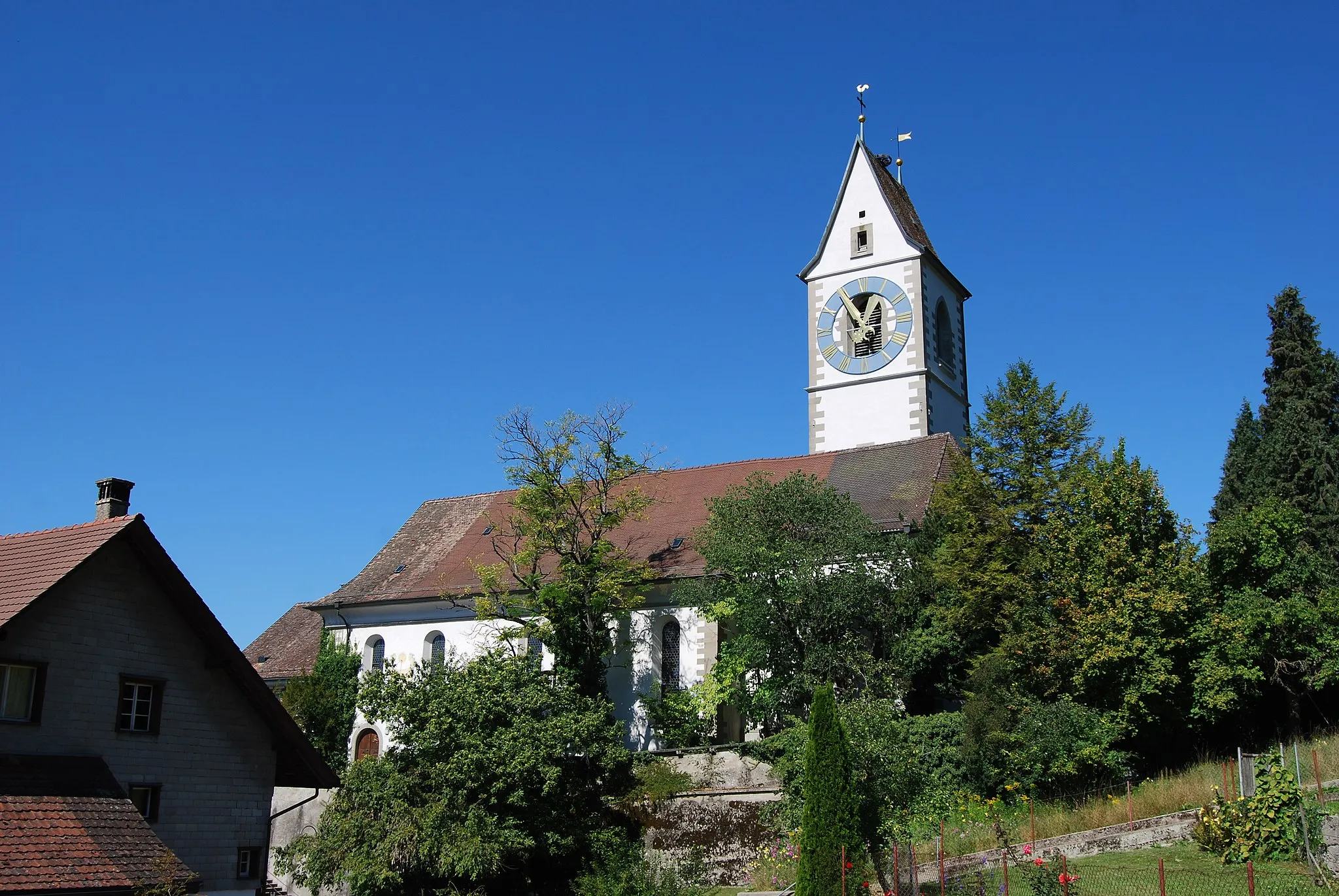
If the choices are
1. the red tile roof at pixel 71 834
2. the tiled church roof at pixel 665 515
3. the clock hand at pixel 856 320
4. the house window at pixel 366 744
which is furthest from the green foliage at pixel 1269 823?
the house window at pixel 366 744

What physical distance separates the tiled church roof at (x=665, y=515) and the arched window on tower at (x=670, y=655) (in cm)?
165

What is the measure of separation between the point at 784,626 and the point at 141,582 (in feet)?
46.3

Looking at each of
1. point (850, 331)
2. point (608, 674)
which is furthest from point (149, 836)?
point (850, 331)

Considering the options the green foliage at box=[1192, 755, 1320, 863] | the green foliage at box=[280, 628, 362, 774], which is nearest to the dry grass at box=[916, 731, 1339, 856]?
the green foliage at box=[1192, 755, 1320, 863]

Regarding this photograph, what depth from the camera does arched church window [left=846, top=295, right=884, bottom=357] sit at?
1545 inches

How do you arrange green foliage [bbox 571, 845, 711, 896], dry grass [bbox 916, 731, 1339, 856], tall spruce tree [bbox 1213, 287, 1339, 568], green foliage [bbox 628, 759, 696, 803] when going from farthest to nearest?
tall spruce tree [bbox 1213, 287, 1339, 568]
green foliage [bbox 628, 759, 696, 803]
green foliage [bbox 571, 845, 711, 896]
dry grass [bbox 916, 731, 1339, 856]

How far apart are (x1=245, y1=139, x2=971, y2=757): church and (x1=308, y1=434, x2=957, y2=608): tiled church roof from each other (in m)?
0.06

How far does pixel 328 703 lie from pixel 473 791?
45.1 ft

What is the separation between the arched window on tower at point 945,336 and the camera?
4038 cm

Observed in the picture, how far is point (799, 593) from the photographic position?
27.4 meters

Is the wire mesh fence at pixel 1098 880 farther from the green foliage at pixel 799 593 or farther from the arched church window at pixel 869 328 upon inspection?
the arched church window at pixel 869 328

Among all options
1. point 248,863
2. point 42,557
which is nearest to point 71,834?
point 248,863

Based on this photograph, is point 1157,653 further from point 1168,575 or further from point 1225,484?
point 1225,484

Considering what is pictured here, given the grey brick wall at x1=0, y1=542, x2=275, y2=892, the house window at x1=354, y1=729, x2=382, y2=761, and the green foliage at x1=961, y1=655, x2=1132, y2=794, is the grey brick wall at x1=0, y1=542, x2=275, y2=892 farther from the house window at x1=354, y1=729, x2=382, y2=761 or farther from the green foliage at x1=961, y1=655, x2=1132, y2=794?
the house window at x1=354, y1=729, x2=382, y2=761
